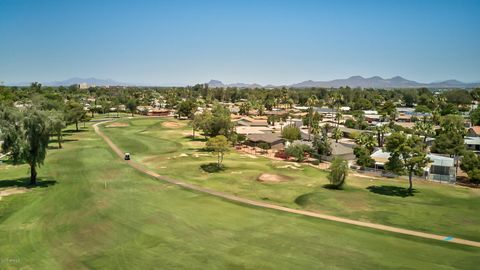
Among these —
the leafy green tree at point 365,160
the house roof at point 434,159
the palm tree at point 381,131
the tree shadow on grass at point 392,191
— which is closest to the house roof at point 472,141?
the palm tree at point 381,131

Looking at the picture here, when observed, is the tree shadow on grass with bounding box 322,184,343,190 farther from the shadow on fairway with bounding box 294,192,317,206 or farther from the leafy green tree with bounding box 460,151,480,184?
the leafy green tree with bounding box 460,151,480,184

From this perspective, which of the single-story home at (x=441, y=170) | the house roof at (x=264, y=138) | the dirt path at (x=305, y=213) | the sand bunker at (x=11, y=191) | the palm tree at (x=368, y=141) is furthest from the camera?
the house roof at (x=264, y=138)

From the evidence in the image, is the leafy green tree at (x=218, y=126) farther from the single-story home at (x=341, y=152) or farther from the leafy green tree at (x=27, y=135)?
the leafy green tree at (x=27, y=135)

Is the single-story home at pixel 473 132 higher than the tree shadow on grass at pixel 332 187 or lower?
higher

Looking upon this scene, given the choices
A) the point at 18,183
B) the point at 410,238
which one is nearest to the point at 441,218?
the point at 410,238

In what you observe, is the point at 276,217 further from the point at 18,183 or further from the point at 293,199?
the point at 18,183

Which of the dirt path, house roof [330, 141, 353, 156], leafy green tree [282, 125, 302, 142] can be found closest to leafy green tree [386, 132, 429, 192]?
the dirt path

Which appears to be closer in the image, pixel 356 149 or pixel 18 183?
pixel 18 183
